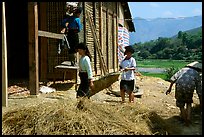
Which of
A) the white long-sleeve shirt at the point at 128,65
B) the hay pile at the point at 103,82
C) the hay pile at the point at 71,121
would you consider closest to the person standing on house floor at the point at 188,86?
the hay pile at the point at 71,121

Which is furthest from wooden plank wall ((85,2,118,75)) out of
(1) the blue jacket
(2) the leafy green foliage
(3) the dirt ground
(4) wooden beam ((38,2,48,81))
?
(2) the leafy green foliage

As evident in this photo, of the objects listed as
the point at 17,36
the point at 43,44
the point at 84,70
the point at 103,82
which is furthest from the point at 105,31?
the point at 84,70

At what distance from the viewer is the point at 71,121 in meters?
5.45

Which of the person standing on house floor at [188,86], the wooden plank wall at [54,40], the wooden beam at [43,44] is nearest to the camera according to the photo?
the person standing on house floor at [188,86]

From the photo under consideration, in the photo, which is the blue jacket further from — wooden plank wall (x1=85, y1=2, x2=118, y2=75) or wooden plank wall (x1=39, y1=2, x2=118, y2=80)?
wooden plank wall (x1=85, y1=2, x2=118, y2=75)

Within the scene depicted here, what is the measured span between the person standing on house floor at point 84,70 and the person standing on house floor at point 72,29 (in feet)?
8.00

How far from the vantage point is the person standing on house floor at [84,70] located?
6.97m

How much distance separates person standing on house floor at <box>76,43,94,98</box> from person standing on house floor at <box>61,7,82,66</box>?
8.00 ft

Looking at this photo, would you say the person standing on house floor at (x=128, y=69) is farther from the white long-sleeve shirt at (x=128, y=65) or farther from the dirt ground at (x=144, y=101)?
the dirt ground at (x=144, y=101)

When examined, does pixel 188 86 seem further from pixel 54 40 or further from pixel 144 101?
pixel 54 40

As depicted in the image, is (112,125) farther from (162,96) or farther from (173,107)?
(162,96)

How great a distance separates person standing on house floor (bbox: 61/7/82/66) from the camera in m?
9.36

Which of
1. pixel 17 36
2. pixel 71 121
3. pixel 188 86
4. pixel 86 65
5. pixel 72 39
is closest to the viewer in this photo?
pixel 71 121

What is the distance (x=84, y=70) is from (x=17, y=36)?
686 cm
